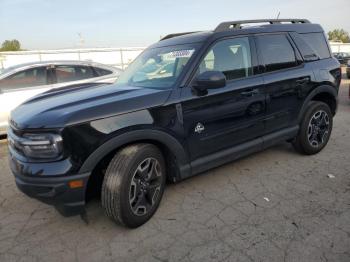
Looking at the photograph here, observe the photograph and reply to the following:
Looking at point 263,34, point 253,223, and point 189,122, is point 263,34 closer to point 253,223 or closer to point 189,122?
point 189,122

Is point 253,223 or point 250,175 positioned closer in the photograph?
point 253,223

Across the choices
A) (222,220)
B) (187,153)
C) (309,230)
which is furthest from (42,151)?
(309,230)

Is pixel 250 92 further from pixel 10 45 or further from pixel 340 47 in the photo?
pixel 10 45

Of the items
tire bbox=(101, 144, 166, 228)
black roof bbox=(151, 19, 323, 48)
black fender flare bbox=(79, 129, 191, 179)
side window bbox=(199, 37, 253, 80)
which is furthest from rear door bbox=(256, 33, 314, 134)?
tire bbox=(101, 144, 166, 228)

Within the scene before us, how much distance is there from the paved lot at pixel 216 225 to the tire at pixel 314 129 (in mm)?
421

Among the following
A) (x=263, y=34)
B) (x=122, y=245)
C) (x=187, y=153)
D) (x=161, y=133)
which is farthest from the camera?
(x=263, y=34)

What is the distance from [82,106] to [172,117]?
85 centimetres

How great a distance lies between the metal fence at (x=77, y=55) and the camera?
63.3 ft

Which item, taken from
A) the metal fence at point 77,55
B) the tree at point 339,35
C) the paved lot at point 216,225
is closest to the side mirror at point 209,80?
the paved lot at point 216,225

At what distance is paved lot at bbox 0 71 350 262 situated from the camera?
8.82ft

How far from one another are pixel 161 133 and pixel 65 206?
1056 mm

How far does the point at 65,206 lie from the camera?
2.72m

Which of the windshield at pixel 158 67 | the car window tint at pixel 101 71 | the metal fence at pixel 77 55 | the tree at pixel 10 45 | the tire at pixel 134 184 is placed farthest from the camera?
the tree at pixel 10 45

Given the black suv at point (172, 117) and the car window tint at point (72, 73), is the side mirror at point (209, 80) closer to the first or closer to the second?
the black suv at point (172, 117)
